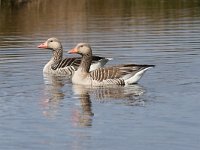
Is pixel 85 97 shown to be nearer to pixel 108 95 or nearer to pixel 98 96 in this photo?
pixel 98 96

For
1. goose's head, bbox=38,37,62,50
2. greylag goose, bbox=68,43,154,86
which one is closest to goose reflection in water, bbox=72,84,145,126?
greylag goose, bbox=68,43,154,86

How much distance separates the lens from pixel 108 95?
71.8 feet

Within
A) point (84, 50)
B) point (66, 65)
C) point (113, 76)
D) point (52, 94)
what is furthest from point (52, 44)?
point (52, 94)

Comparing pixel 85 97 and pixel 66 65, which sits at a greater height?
pixel 85 97

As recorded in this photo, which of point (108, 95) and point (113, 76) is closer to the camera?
point (108, 95)

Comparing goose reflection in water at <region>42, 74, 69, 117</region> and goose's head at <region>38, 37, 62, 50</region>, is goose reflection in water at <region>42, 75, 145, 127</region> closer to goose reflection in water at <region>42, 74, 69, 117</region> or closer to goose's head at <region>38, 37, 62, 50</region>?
goose reflection in water at <region>42, 74, 69, 117</region>

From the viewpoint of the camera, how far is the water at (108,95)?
16531mm

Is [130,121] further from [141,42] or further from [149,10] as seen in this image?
[149,10]

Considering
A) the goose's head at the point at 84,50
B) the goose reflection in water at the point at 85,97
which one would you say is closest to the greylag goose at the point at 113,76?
the goose reflection in water at the point at 85,97

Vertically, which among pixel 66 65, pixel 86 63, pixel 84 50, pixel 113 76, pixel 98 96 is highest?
pixel 84 50

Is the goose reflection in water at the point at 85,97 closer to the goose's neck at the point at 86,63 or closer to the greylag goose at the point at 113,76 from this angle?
the greylag goose at the point at 113,76

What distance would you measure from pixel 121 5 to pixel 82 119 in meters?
41.4

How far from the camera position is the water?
1653 centimetres

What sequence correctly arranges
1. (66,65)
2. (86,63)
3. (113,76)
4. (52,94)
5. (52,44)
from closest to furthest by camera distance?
1. (52,94)
2. (113,76)
3. (86,63)
4. (66,65)
5. (52,44)
